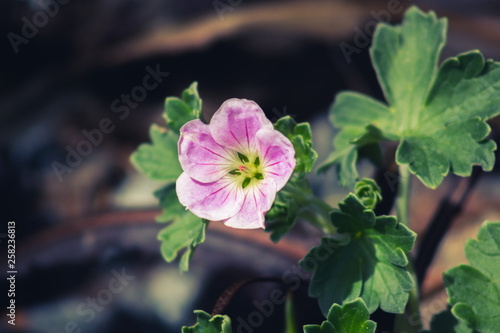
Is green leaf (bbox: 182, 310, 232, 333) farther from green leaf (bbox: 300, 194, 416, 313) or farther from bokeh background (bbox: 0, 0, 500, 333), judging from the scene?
bokeh background (bbox: 0, 0, 500, 333)

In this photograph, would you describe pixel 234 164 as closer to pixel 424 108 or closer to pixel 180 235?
pixel 180 235

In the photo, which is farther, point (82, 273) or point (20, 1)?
point (20, 1)

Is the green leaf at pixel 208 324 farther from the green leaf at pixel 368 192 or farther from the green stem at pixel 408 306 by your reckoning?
the green stem at pixel 408 306

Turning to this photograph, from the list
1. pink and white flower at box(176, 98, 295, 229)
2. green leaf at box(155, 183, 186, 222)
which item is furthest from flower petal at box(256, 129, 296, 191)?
green leaf at box(155, 183, 186, 222)

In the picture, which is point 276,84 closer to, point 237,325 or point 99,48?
point 99,48

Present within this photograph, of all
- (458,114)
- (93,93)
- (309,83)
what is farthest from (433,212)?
(93,93)

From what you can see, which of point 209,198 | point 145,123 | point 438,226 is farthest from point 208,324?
point 145,123
